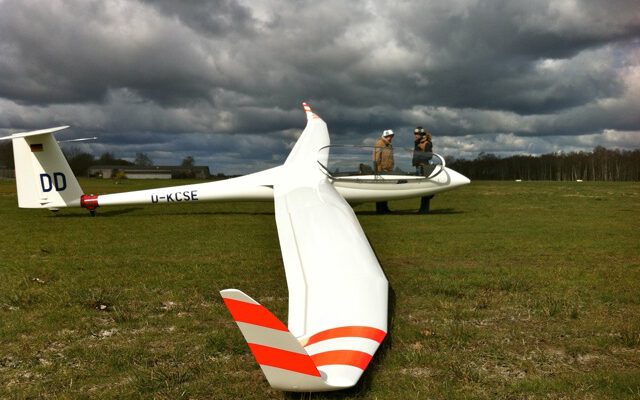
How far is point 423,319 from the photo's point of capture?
Result: 4.18 metres

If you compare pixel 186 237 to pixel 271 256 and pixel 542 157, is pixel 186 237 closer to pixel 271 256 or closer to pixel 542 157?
pixel 271 256

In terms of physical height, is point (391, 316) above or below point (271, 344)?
below

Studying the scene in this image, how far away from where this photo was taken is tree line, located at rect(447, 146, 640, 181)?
320ft

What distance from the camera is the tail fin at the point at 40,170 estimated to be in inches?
505

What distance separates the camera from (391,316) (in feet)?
14.0

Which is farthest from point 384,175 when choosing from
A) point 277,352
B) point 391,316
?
point 277,352

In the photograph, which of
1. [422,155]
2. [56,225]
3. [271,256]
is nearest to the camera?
[271,256]

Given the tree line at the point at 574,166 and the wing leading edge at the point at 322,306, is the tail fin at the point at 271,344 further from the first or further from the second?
the tree line at the point at 574,166

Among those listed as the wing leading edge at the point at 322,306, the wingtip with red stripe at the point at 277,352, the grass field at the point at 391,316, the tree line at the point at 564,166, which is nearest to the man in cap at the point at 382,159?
the grass field at the point at 391,316

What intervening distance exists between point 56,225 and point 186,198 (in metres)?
3.39

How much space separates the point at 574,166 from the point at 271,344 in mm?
117792

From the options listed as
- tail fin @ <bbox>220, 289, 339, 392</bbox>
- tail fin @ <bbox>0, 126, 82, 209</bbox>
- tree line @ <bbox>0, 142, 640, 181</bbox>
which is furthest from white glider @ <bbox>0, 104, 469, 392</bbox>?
tree line @ <bbox>0, 142, 640, 181</bbox>

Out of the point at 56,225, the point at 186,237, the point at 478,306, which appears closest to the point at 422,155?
the point at 186,237

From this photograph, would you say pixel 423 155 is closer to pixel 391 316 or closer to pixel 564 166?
pixel 391 316
